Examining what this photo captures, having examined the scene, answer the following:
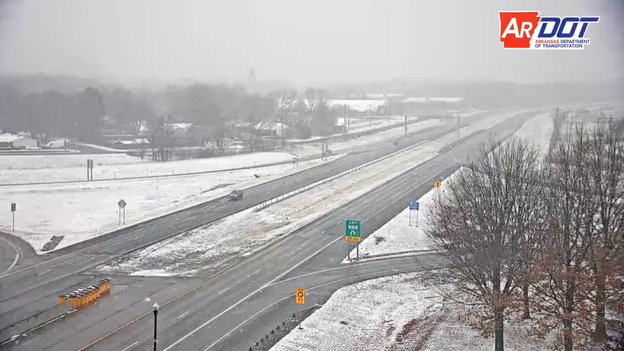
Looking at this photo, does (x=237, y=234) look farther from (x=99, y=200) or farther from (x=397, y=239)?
(x=99, y=200)

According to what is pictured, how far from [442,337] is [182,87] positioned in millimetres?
95639

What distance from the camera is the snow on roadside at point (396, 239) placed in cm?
2653

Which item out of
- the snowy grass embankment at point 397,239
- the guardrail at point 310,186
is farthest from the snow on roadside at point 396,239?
the guardrail at point 310,186

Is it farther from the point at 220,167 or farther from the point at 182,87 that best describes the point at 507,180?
the point at 182,87

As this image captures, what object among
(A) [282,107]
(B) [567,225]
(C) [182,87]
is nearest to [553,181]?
(B) [567,225]

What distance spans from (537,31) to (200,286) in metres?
21.2

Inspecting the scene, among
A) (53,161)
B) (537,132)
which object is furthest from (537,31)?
(53,161)

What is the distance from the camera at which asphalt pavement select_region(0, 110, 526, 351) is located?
16.3 meters

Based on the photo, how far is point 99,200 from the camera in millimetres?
37688

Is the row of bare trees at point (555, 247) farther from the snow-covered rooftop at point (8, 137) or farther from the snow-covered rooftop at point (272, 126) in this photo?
the snow-covered rooftop at point (272, 126)

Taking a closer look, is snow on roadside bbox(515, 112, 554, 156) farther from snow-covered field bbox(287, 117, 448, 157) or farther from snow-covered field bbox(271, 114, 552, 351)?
snow-covered field bbox(271, 114, 552, 351)

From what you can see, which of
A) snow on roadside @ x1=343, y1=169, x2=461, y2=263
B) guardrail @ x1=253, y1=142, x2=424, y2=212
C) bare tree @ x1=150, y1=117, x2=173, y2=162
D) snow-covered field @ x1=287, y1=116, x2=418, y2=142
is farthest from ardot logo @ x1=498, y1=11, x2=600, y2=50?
snow-covered field @ x1=287, y1=116, x2=418, y2=142

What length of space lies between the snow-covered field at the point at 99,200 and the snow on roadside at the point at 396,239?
13803mm

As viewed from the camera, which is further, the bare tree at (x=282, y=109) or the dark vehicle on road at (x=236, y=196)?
the bare tree at (x=282, y=109)
